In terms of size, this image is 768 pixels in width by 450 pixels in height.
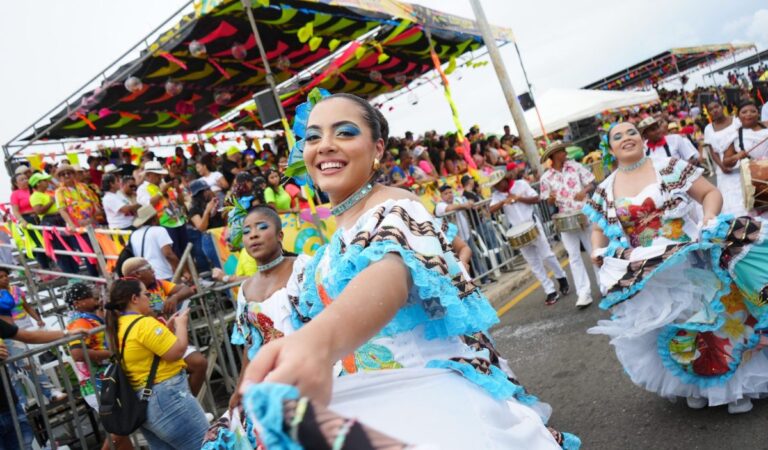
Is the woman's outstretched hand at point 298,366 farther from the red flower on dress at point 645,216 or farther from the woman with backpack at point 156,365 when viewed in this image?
the red flower on dress at point 645,216

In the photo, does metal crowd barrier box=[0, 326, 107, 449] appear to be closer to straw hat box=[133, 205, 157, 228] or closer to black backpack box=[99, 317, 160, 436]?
black backpack box=[99, 317, 160, 436]

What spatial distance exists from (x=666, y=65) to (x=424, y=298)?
41.0m

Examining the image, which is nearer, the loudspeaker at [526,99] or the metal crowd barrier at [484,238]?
the metal crowd barrier at [484,238]

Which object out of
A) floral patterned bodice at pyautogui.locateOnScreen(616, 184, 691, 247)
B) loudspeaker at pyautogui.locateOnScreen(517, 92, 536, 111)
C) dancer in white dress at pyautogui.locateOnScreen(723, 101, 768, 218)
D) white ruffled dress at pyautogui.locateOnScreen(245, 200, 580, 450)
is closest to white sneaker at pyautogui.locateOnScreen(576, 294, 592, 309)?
dancer in white dress at pyautogui.locateOnScreen(723, 101, 768, 218)

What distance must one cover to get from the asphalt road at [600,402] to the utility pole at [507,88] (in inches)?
282

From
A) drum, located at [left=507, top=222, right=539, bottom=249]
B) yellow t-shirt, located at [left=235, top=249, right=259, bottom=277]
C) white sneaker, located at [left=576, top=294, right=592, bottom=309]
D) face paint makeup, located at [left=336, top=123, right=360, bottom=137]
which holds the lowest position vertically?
white sneaker, located at [left=576, top=294, right=592, bottom=309]

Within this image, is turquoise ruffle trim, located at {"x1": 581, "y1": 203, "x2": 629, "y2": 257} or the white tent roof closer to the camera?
turquoise ruffle trim, located at {"x1": 581, "y1": 203, "x2": 629, "y2": 257}

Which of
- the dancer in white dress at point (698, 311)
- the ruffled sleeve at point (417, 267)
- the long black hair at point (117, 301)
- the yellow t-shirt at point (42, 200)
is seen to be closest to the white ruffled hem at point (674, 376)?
the dancer in white dress at point (698, 311)

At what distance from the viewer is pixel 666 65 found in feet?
121

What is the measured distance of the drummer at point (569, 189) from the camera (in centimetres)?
711

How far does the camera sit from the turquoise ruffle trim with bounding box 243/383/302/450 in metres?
0.89

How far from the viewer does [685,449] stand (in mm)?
3240

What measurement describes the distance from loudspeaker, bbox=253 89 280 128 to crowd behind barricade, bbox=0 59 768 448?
2.38 feet

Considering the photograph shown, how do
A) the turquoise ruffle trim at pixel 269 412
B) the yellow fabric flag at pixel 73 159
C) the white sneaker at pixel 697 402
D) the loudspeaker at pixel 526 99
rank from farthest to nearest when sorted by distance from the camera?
the loudspeaker at pixel 526 99 < the yellow fabric flag at pixel 73 159 < the white sneaker at pixel 697 402 < the turquoise ruffle trim at pixel 269 412
